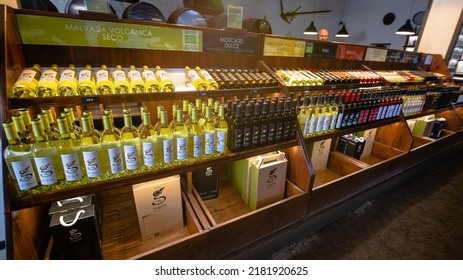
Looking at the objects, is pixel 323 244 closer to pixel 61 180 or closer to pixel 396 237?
pixel 396 237

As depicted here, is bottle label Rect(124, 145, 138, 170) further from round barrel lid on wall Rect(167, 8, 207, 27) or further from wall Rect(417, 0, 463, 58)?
wall Rect(417, 0, 463, 58)

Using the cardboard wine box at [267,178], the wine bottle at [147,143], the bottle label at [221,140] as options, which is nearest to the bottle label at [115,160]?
the wine bottle at [147,143]

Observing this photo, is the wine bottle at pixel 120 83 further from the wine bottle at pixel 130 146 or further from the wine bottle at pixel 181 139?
the wine bottle at pixel 181 139

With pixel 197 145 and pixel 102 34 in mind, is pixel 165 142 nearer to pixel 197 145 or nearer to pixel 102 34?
pixel 197 145

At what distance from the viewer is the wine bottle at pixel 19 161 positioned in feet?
3.22

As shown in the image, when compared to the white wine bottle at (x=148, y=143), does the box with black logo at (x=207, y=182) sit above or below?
below

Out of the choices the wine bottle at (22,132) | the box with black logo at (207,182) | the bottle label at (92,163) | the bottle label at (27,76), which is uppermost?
the bottle label at (27,76)

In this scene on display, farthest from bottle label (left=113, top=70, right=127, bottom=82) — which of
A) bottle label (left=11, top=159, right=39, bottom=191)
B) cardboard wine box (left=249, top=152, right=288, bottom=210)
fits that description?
cardboard wine box (left=249, top=152, right=288, bottom=210)

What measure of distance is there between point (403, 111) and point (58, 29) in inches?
146

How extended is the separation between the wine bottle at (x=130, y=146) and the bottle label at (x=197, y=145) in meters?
0.34

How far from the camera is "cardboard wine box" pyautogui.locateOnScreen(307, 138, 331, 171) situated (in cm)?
246

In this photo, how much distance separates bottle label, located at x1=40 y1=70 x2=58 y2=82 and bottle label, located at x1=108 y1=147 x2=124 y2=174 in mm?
456

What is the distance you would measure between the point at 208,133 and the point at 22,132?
91 centimetres
